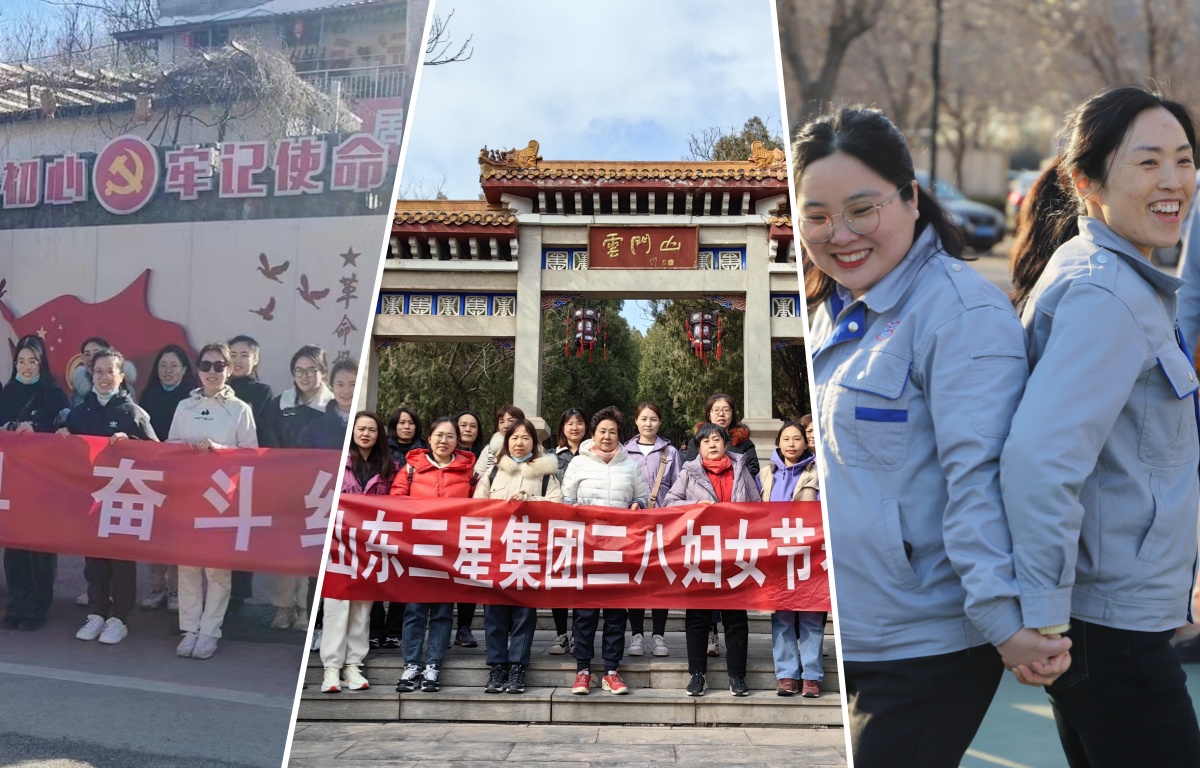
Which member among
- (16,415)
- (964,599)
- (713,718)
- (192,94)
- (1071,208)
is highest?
(192,94)

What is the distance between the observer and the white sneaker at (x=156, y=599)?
2.20 metres

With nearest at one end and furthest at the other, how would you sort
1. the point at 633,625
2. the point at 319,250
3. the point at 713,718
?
the point at 319,250, the point at 713,718, the point at 633,625

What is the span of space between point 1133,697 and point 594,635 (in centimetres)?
198

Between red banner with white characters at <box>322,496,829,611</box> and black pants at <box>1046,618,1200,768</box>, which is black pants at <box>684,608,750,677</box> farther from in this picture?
black pants at <box>1046,618,1200,768</box>

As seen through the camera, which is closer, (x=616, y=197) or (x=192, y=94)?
(x=192, y=94)

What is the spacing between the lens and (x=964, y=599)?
115 cm

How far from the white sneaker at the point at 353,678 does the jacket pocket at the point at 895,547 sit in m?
2.19

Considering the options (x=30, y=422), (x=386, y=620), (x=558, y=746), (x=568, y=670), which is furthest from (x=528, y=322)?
(x=558, y=746)

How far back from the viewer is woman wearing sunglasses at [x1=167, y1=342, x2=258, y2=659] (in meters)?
2.02

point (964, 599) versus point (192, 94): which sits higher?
point (192, 94)

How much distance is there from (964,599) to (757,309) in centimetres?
595

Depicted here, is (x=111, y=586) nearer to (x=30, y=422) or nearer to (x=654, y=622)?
(x=30, y=422)

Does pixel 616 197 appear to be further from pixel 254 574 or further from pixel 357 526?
pixel 254 574

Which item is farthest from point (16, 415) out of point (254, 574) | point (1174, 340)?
point (1174, 340)
